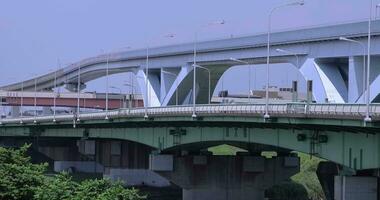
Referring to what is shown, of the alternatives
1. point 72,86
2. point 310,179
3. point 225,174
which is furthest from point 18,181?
point 72,86

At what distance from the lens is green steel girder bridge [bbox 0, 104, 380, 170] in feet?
124

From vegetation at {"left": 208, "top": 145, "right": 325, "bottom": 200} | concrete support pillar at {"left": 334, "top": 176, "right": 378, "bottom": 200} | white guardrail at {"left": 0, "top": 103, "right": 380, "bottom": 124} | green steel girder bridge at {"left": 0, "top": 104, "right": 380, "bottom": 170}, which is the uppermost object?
white guardrail at {"left": 0, "top": 103, "right": 380, "bottom": 124}

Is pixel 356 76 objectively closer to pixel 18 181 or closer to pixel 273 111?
pixel 273 111

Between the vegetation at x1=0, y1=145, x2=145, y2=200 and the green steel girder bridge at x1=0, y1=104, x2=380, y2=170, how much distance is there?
1583 cm

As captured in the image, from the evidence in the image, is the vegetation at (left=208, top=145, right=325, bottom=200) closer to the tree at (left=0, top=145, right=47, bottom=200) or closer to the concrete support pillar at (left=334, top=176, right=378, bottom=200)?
the concrete support pillar at (left=334, top=176, right=378, bottom=200)

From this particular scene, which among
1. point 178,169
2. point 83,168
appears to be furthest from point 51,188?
point 83,168

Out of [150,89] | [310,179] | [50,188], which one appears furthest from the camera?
[150,89]

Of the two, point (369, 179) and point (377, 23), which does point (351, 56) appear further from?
point (369, 179)

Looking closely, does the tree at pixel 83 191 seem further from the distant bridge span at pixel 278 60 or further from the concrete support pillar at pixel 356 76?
the concrete support pillar at pixel 356 76

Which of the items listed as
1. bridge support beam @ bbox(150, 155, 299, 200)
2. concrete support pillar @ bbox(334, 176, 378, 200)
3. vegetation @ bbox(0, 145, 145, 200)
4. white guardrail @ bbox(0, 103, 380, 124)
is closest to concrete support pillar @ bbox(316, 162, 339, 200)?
bridge support beam @ bbox(150, 155, 299, 200)

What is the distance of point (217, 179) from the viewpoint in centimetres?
6531

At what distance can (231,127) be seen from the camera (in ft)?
173

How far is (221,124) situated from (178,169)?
13189 mm

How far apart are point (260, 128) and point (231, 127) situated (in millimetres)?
3965
